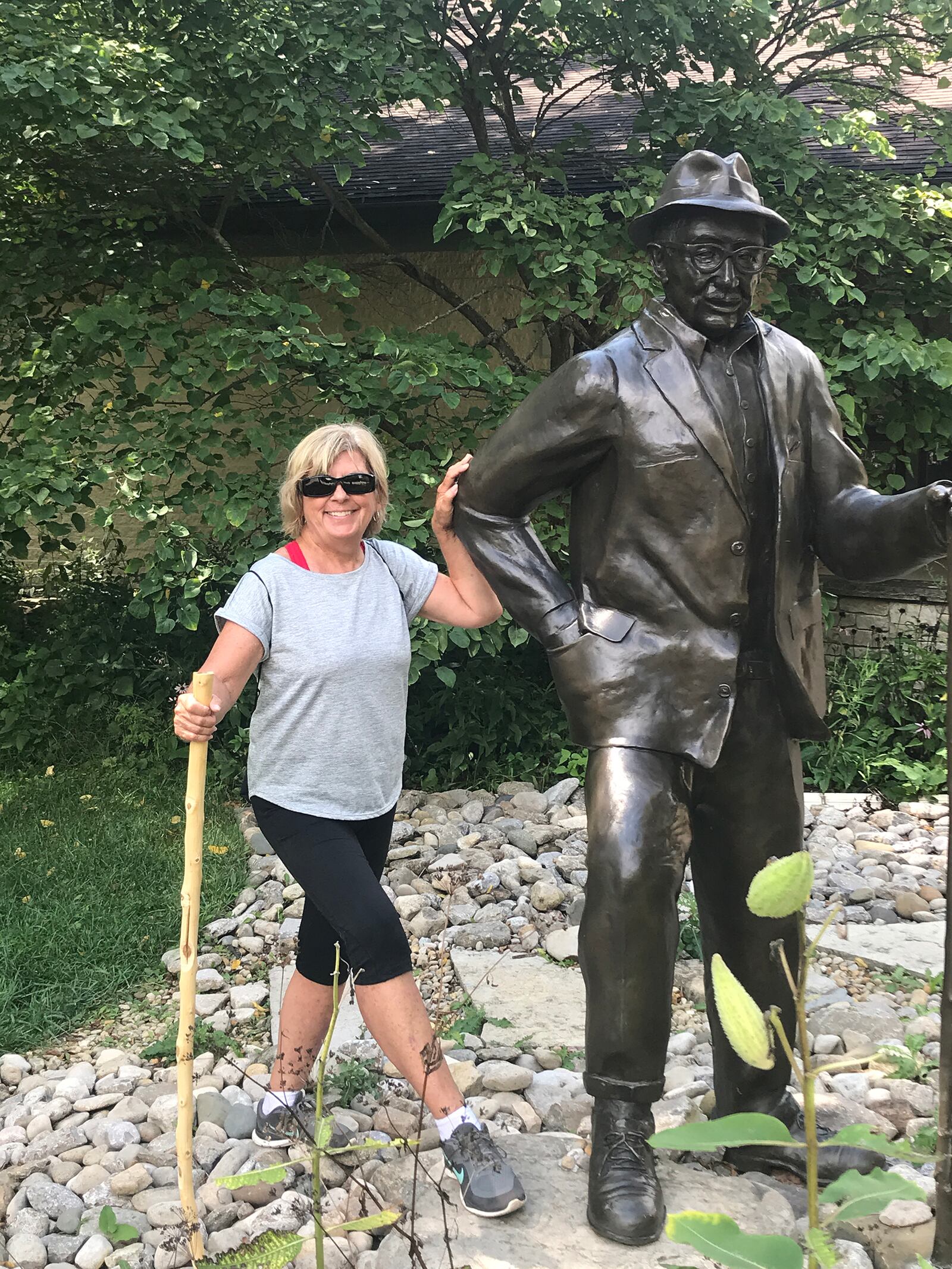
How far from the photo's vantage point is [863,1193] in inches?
46.2

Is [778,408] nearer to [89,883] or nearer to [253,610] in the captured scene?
[253,610]

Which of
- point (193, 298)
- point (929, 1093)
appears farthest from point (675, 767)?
point (193, 298)

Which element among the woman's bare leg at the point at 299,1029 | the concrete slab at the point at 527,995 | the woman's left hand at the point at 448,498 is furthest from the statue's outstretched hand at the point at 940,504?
the concrete slab at the point at 527,995

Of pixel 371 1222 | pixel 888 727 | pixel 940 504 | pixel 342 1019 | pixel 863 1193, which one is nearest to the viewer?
pixel 863 1193

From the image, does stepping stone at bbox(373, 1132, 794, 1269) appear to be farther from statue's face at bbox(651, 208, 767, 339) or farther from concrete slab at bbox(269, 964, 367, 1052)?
statue's face at bbox(651, 208, 767, 339)

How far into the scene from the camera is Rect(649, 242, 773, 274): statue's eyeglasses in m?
2.45

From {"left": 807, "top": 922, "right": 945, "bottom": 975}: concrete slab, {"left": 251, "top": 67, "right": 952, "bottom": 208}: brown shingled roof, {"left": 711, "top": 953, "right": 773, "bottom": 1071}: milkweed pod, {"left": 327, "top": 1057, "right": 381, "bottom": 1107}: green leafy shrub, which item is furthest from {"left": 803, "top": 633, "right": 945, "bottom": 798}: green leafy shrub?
{"left": 711, "top": 953, "right": 773, "bottom": 1071}: milkweed pod

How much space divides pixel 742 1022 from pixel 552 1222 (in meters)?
1.64

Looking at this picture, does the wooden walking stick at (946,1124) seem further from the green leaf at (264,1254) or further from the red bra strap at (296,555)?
the red bra strap at (296,555)

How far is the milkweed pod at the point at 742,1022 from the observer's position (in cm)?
107

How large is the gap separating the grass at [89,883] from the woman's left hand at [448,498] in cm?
230

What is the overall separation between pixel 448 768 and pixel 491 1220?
437cm

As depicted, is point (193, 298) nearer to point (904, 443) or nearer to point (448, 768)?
point (448, 768)

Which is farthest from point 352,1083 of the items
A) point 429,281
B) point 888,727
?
point 429,281
